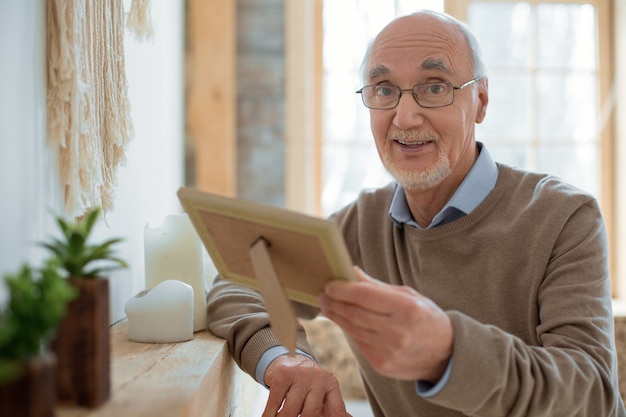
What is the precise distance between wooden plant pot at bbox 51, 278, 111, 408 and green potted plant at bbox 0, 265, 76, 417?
77 mm

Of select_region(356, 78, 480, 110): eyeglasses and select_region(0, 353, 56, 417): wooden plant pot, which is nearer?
select_region(0, 353, 56, 417): wooden plant pot

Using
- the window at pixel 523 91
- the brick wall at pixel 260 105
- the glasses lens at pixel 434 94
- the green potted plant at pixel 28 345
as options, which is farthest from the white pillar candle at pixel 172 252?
the window at pixel 523 91

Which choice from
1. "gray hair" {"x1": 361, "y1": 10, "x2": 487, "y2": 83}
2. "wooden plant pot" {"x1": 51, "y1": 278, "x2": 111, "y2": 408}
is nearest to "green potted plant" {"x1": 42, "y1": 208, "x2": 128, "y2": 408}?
"wooden plant pot" {"x1": 51, "y1": 278, "x2": 111, "y2": 408}

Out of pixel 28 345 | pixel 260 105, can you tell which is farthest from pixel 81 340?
pixel 260 105

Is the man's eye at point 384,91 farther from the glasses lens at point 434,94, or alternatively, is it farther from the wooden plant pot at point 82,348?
the wooden plant pot at point 82,348

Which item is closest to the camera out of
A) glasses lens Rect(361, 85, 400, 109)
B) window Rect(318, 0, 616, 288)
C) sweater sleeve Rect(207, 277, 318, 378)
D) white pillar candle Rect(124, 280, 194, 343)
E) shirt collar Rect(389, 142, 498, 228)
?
white pillar candle Rect(124, 280, 194, 343)

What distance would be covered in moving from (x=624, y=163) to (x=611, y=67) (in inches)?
17.2

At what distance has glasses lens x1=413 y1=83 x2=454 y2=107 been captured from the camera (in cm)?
161

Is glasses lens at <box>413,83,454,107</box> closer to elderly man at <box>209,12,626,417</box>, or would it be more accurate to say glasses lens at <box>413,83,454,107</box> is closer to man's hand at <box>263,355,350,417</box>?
elderly man at <box>209,12,626,417</box>

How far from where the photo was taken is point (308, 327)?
262cm

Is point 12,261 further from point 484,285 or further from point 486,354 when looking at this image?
point 484,285

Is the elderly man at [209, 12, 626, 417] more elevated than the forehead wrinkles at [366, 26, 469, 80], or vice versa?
the forehead wrinkles at [366, 26, 469, 80]

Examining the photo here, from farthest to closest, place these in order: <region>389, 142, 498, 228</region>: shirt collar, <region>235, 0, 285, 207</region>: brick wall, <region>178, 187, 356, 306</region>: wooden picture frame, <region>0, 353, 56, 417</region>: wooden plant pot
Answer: <region>235, 0, 285, 207</region>: brick wall, <region>389, 142, 498, 228</region>: shirt collar, <region>178, 187, 356, 306</region>: wooden picture frame, <region>0, 353, 56, 417</region>: wooden plant pot

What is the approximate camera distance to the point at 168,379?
0.96 meters
